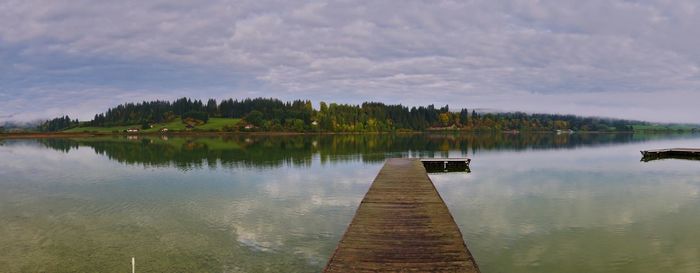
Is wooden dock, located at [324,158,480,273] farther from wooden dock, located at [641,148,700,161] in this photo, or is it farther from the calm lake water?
wooden dock, located at [641,148,700,161]

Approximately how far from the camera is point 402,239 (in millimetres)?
17625

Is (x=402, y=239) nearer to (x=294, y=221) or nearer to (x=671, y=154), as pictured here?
(x=294, y=221)

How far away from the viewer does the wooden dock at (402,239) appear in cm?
1459

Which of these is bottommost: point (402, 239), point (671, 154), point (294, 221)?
point (294, 221)

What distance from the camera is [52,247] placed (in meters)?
21.0

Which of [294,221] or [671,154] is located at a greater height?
[671,154]

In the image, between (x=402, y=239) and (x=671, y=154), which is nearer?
(x=402, y=239)

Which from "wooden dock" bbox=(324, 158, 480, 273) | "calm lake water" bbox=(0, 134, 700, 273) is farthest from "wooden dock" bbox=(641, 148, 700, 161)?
"wooden dock" bbox=(324, 158, 480, 273)

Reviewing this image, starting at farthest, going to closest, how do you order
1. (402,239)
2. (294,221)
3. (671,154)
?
1. (671,154)
2. (294,221)
3. (402,239)

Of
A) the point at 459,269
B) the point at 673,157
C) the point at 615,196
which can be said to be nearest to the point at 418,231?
the point at 459,269

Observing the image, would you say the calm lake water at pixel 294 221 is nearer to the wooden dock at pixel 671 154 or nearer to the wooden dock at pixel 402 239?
the wooden dock at pixel 402 239

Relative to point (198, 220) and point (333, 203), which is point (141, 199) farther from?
point (333, 203)

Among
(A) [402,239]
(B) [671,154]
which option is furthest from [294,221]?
(B) [671,154]

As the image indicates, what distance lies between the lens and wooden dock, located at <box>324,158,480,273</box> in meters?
14.6
